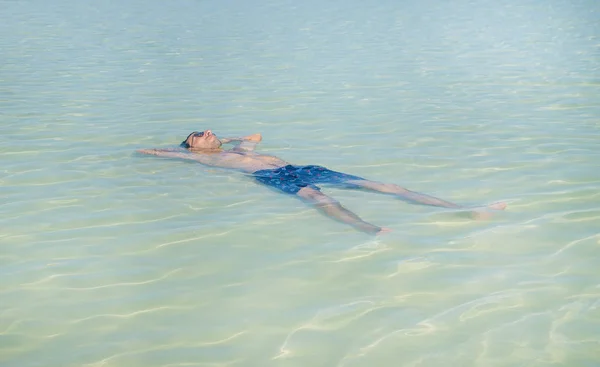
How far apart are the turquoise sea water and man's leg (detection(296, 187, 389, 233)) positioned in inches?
3.7

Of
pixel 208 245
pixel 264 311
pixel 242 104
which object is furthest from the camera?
pixel 242 104

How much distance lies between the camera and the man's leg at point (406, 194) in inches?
264

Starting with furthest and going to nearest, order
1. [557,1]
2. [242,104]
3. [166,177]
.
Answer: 1. [557,1]
2. [242,104]
3. [166,177]

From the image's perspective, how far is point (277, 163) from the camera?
315 inches

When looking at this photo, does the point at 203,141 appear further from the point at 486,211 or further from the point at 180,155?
the point at 486,211

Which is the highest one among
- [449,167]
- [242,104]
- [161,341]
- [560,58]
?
[560,58]

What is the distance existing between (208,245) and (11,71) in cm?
1092

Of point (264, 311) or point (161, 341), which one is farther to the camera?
point (264, 311)

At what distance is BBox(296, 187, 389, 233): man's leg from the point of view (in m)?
6.16

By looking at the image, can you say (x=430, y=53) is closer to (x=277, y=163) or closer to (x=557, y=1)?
(x=277, y=163)

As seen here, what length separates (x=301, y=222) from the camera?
21.5 ft

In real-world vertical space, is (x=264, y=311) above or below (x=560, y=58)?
below

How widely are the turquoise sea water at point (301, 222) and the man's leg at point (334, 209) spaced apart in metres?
0.09

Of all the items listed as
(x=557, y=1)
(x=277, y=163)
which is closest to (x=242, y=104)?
(x=277, y=163)
